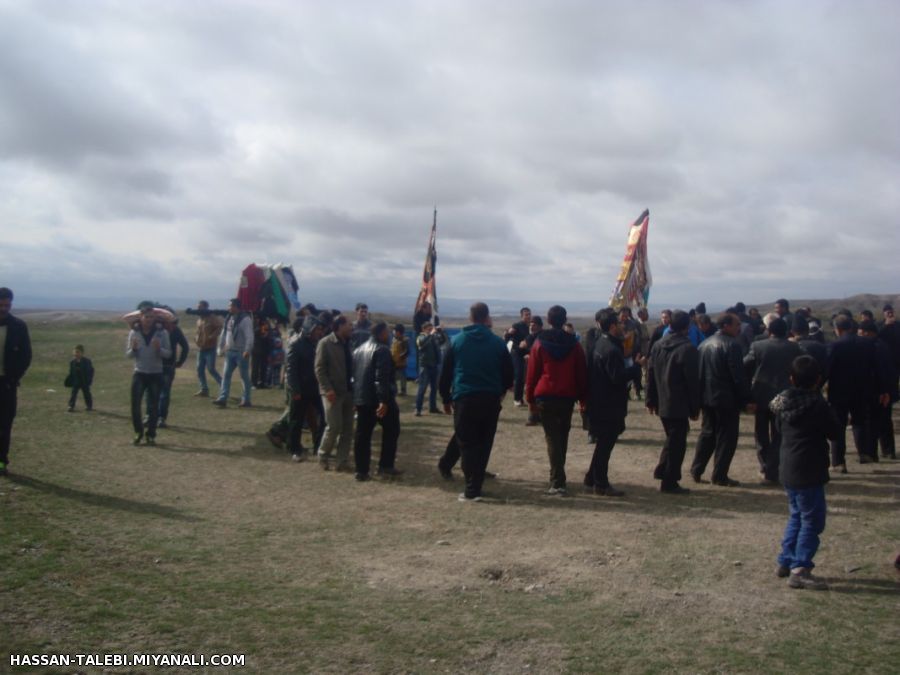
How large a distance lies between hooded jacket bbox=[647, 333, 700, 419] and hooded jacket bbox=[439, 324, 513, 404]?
6.03ft

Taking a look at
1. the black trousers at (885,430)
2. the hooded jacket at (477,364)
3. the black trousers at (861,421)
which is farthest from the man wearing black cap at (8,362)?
the black trousers at (885,430)

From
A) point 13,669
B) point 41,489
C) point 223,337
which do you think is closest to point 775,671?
point 13,669

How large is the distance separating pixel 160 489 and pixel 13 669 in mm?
4770

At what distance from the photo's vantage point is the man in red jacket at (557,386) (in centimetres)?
875

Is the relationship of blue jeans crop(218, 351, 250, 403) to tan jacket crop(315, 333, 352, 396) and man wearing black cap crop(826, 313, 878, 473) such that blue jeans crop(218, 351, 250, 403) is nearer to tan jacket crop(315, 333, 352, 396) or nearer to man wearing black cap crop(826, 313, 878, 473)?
tan jacket crop(315, 333, 352, 396)

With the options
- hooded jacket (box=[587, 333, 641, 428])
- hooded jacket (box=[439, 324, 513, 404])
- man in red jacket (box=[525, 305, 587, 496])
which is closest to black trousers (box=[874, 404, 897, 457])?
hooded jacket (box=[587, 333, 641, 428])

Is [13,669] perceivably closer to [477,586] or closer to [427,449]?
[477,586]

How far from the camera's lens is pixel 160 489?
9.01 meters

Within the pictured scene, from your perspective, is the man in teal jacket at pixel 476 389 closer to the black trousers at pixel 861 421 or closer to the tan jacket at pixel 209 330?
the black trousers at pixel 861 421

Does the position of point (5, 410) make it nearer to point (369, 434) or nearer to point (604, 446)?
point (369, 434)

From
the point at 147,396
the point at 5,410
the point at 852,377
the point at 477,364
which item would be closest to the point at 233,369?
the point at 147,396

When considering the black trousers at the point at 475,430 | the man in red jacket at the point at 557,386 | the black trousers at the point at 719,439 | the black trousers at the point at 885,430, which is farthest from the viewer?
the black trousers at the point at 885,430

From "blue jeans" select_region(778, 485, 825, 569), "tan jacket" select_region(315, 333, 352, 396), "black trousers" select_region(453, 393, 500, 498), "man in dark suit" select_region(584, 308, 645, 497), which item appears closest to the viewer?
"blue jeans" select_region(778, 485, 825, 569)

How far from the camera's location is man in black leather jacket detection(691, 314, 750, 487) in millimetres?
9008
